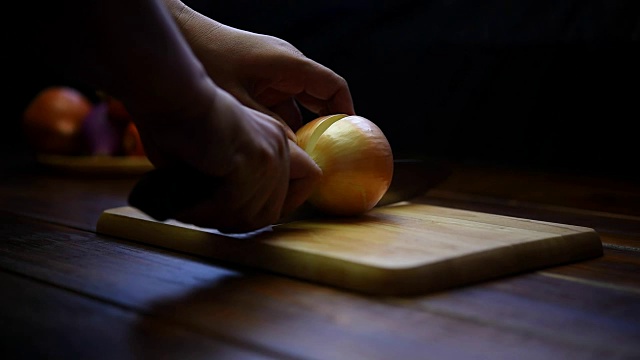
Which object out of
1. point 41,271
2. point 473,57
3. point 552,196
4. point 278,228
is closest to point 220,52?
point 278,228

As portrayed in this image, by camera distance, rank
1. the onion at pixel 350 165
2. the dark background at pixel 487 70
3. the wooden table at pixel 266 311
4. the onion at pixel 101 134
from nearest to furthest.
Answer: the wooden table at pixel 266 311 < the onion at pixel 350 165 < the dark background at pixel 487 70 < the onion at pixel 101 134

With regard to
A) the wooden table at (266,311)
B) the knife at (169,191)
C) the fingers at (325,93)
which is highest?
the fingers at (325,93)

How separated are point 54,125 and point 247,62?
1.05m

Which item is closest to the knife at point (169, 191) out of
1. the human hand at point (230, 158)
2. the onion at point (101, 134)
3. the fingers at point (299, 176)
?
the human hand at point (230, 158)

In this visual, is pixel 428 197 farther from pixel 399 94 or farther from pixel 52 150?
pixel 52 150

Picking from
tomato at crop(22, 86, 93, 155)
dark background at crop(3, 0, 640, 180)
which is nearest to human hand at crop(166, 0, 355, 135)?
dark background at crop(3, 0, 640, 180)

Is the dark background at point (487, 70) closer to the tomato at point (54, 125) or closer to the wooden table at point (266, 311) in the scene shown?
the tomato at point (54, 125)

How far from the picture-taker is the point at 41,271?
83 cm

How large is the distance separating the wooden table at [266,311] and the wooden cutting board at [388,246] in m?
0.01

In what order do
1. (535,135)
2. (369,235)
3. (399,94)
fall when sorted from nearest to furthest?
(369,235), (535,135), (399,94)

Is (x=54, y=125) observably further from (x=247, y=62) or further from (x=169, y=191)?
(x=169, y=191)

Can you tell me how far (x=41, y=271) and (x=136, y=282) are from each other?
0.11 m

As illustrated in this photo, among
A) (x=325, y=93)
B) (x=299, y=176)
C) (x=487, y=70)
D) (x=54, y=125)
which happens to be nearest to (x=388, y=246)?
(x=299, y=176)

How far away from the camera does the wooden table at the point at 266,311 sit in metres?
0.61
